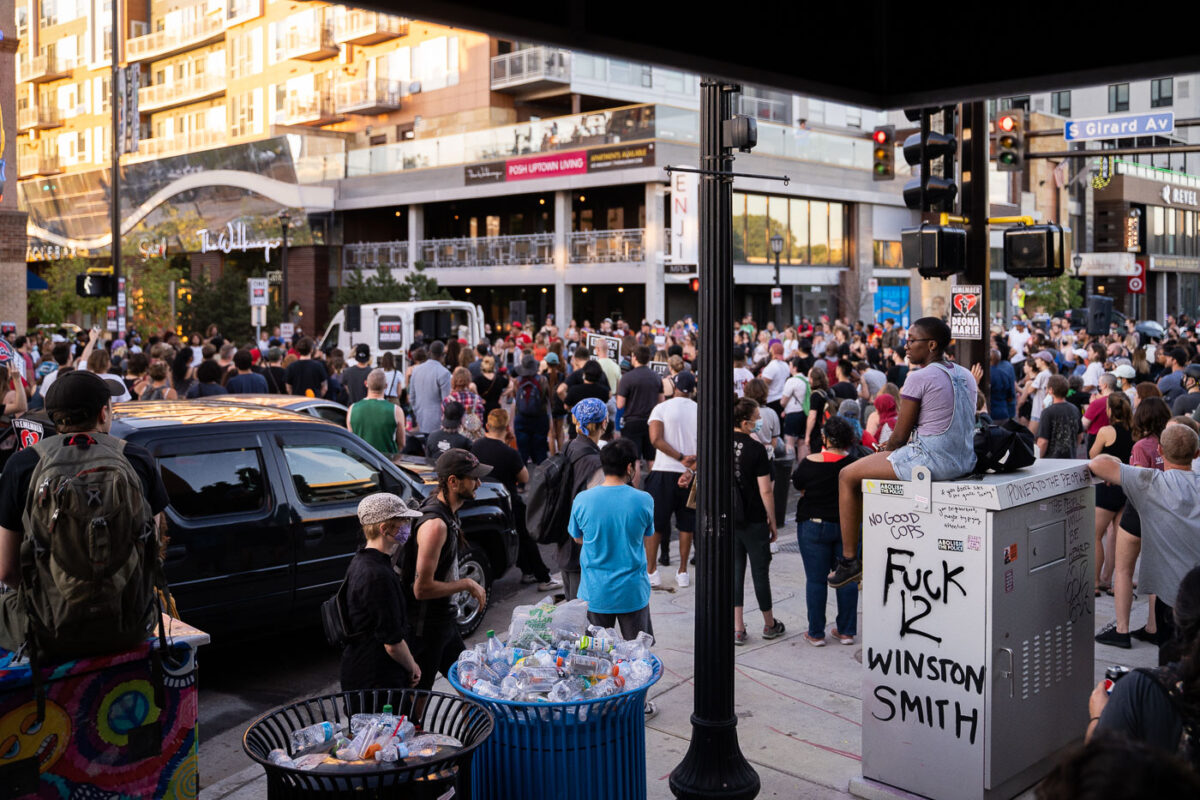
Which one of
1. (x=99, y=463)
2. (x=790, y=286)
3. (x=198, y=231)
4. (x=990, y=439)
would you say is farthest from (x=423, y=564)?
(x=198, y=231)

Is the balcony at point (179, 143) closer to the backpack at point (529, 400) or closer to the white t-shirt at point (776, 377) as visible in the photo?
the white t-shirt at point (776, 377)

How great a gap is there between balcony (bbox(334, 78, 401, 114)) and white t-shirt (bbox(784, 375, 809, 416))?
41.6 m

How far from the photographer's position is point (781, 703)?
7.04 m

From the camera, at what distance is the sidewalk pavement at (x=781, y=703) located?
5914mm

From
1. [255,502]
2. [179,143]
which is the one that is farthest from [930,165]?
[179,143]

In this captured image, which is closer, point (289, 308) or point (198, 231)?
point (289, 308)

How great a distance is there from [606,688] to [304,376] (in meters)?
11.8

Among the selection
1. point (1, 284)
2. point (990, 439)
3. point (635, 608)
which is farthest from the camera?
point (1, 284)

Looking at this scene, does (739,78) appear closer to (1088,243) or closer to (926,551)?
(926,551)

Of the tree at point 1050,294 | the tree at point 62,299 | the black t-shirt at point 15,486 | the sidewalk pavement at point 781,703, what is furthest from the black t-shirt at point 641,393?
the tree at point 1050,294

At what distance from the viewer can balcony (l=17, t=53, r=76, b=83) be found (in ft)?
231

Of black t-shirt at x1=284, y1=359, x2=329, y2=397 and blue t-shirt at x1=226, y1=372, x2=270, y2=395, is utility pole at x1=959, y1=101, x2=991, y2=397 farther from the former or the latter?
black t-shirt at x1=284, y1=359, x2=329, y2=397

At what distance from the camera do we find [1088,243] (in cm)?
6644

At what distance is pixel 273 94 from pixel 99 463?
59591mm
